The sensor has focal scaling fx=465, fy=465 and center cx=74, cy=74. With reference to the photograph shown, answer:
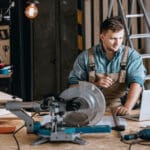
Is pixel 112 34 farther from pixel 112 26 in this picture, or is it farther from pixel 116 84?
pixel 116 84

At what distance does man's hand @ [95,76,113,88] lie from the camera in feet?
11.4

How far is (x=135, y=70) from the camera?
3.54m

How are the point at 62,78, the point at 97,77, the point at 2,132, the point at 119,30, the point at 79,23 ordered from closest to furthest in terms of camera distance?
the point at 2,132, the point at 119,30, the point at 97,77, the point at 79,23, the point at 62,78

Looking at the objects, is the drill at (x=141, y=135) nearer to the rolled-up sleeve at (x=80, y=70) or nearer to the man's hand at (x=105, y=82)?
the man's hand at (x=105, y=82)

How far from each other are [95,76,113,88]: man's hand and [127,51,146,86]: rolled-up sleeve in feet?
0.50

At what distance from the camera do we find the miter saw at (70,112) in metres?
2.35

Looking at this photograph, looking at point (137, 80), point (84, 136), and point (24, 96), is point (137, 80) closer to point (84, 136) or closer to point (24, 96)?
point (84, 136)

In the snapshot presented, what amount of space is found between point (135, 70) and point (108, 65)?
227 mm

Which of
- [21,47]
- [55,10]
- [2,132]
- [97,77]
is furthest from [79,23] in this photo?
[2,132]

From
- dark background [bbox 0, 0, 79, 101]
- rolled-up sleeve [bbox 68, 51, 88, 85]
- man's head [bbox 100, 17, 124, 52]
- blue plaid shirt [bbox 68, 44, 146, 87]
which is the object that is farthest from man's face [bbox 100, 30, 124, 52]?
dark background [bbox 0, 0, 79, 101]

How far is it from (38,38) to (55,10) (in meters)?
0.46

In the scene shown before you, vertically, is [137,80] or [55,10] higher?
[55,10]

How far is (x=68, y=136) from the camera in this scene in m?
2.32

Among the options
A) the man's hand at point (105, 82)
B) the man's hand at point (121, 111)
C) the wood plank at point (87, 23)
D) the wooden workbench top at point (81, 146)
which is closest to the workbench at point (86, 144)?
the wooden workbench top at point (81, 146)
